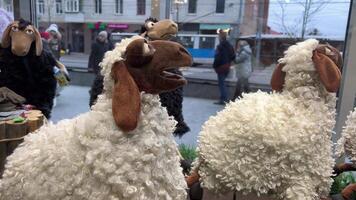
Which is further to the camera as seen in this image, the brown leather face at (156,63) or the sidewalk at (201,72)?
the sidewalk at (201,72)

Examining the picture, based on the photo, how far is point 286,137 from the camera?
150 cm

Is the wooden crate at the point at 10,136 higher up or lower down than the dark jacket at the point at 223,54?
lower down

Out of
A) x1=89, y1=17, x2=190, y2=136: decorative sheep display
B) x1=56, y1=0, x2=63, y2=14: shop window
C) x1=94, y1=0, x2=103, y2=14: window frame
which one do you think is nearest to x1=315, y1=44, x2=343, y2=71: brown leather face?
x1=89, y1=17, x2=190, y2=136: decorative sheep display

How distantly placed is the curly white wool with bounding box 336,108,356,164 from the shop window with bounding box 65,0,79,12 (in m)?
2.89

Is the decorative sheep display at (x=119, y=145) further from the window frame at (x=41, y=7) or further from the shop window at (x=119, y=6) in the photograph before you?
the window frame at (x=41, y=7)

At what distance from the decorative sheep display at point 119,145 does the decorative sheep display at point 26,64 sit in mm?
891

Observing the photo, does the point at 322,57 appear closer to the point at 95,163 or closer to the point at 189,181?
the point at 189,181

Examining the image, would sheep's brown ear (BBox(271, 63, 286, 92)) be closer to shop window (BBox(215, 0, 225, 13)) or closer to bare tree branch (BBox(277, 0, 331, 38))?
bare tree branch (BBox(277, 0, 331, 38))

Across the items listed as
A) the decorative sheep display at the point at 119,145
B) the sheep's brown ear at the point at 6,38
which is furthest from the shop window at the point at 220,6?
the decorative sheep display at the point at 119,145

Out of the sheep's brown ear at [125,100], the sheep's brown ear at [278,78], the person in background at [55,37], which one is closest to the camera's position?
the sheep's brown ear at [125,100]

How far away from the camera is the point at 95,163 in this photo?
102cm

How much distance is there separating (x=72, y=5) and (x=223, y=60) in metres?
1.73

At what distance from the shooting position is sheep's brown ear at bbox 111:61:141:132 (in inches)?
38.7

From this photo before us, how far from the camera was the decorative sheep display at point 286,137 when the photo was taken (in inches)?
59.5
